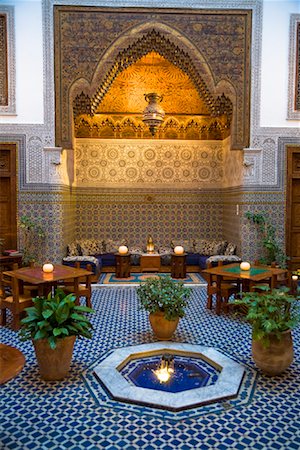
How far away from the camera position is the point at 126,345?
400 cm

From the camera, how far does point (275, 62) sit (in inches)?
267

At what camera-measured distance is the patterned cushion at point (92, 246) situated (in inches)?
305

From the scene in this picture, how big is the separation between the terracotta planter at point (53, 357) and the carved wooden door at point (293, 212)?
4843 millimetres

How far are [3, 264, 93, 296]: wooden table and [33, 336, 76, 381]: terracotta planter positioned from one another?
4.30 ft

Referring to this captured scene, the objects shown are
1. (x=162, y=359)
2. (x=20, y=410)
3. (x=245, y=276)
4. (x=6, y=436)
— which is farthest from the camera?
(x=245, y=276)

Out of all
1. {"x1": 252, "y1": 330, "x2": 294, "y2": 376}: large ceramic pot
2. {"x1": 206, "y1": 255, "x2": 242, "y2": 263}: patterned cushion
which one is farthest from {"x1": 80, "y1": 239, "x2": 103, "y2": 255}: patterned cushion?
{"x1": 252, "y1": 330, "x2": 294, "y2": 376}: large ceramic pot

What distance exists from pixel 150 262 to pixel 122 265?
0.71 meters

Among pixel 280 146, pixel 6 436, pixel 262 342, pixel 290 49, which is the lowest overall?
pixel 6 436

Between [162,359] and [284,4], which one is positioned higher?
[284,4]

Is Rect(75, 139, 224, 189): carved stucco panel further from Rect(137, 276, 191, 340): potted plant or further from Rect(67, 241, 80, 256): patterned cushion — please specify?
Rect(137, 276, 191, 340): potted plant

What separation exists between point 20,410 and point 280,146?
5.61m

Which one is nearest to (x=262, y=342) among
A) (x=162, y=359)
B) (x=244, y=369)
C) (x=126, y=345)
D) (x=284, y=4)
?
(x=244, y=369)

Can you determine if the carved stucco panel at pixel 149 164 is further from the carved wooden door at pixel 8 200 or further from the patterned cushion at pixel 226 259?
the patterned cushion at pixel 226 259

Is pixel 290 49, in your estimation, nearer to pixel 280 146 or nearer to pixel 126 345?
pixel 280 146
